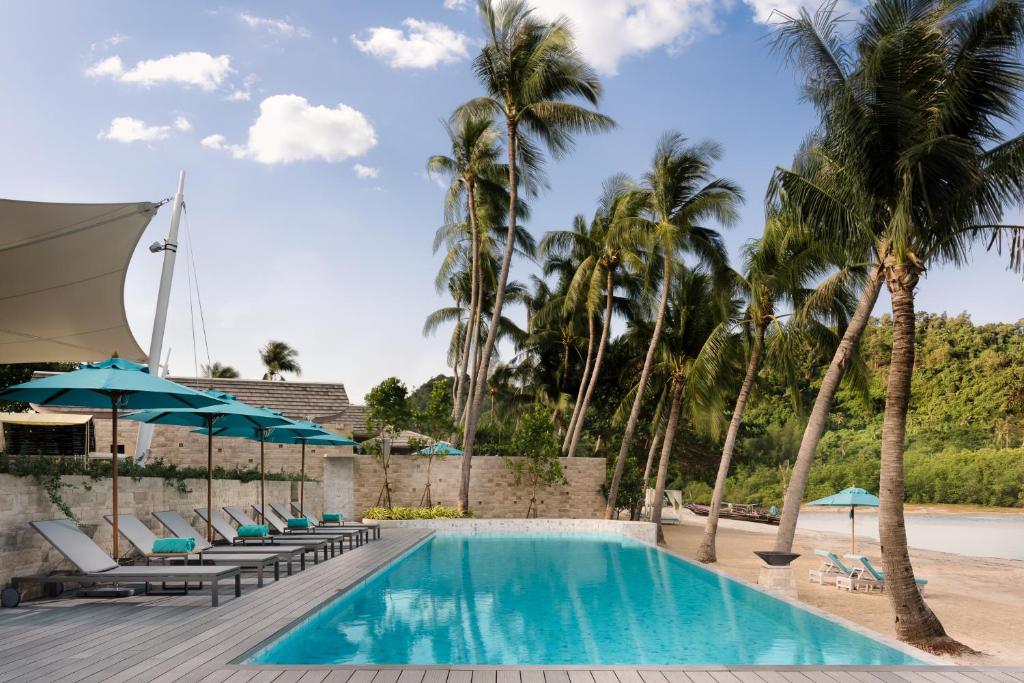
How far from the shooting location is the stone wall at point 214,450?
19.7 m

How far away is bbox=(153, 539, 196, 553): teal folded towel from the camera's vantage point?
8727mm

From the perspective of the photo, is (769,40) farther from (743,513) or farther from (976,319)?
(976,319)

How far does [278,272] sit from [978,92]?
2204 centimetres

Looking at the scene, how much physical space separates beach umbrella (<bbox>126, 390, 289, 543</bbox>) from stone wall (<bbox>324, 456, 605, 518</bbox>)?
904 centimetres

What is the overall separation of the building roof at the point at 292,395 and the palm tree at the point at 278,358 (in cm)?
3249

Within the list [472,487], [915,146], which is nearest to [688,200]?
[472,487]

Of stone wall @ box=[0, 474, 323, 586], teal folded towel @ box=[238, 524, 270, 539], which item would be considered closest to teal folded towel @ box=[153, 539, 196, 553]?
Result: stone wall @ box=[0, 474, 323, 586]

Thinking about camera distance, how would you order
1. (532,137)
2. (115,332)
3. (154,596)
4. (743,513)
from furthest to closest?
(743,513) < (532,137) < (115,332) < (154,596)

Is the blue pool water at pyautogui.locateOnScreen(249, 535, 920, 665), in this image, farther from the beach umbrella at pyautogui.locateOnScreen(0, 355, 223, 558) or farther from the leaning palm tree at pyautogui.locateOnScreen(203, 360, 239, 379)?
the leaning palm tree at pyautogui.locateOnScreen(203, 360, 239, 379)

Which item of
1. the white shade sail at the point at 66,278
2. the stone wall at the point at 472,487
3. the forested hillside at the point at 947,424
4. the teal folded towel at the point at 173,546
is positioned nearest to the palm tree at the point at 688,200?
the stone wall at the point at 472,487

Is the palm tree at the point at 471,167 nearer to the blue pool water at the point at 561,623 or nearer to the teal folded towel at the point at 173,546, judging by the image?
the blue pool water at the point at 561,623

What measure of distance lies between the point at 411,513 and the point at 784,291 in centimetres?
1105

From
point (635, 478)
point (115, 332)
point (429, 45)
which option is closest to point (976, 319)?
point (635, 478)

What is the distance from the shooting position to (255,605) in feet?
24.9
